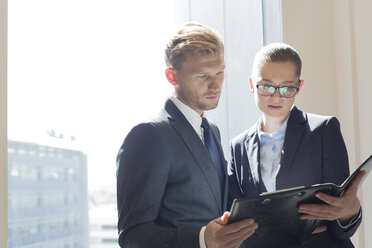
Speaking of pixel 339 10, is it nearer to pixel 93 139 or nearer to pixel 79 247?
pixel 93 139

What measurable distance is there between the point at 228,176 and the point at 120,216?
410 millimetres

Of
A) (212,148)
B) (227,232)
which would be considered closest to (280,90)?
(212,148)

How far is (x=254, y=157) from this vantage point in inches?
69.6

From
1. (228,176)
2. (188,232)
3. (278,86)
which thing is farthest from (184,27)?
(188,232)

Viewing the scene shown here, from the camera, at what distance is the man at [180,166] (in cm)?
152

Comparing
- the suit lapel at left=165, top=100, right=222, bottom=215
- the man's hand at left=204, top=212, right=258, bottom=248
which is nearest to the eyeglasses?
the suit lapel at left=165, top=100, right=222, bottom=215

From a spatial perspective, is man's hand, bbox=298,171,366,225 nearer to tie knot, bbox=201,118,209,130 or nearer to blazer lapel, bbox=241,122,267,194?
blazer lapel, bbox=241,122,267,194

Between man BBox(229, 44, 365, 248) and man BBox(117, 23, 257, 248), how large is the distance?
106 mm

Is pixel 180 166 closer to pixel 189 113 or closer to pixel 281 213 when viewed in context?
pixel 189 113

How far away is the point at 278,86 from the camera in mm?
1740

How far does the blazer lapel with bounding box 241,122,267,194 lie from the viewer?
5.70 ft

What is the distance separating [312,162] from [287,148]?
0.28 ft

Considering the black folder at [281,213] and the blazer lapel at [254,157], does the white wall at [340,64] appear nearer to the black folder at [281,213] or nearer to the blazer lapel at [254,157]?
the blazer lapel at [254,157]

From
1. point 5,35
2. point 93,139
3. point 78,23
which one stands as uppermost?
point 78,23
